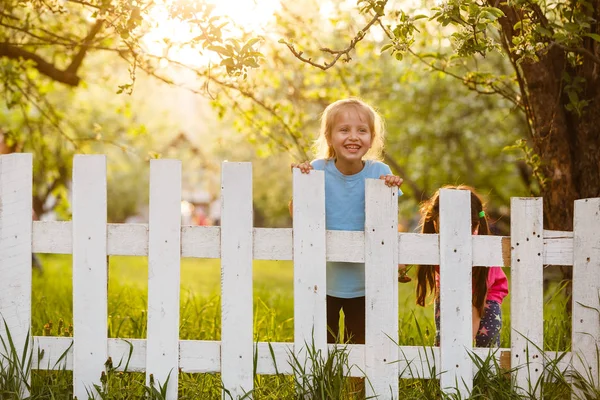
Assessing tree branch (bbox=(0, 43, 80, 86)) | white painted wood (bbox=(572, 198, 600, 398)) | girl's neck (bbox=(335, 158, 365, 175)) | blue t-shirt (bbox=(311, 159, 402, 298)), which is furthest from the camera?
tree branch (bbox=(0, 43, 80, 86))

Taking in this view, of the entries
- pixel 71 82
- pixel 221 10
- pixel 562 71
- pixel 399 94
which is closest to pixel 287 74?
pixel 71 82

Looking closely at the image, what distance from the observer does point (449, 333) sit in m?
3.01

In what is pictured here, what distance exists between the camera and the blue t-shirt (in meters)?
3.42

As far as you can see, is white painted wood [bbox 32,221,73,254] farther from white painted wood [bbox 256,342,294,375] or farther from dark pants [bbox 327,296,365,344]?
dark pants [bbox 327,296,365,344]

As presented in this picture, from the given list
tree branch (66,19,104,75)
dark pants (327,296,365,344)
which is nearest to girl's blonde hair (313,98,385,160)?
dark pants (327,296,365,344)

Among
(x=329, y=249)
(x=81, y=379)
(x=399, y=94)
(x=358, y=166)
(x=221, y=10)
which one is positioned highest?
(x=399, y=94)

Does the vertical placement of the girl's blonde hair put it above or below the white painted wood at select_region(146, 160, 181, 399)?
above

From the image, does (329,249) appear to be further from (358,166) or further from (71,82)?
(71,82)

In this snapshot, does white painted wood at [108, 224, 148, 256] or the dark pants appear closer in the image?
white painted wood at [108, 224, 148, 256]

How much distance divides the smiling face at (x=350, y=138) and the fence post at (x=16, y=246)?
1506 mm

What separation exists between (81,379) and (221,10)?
82.1 inches

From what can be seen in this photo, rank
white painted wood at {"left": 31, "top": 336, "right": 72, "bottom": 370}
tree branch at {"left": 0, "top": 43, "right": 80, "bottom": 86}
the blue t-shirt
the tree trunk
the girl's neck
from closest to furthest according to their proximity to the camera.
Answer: white painted wood at {"left": 31, "top": 336, "right": 72, "bottom": 370} < the blue t-shirt < the girl's neck < the tree trunk < tree branch at {"left": 0, "top": 43, "right": 80, "bottom": 86}

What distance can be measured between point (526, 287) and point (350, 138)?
44.9 inches

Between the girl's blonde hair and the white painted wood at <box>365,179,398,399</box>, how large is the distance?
2.30ft
